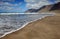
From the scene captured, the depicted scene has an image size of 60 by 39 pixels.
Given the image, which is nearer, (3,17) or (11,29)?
(11,29)

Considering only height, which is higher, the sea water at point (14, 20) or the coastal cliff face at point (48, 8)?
the coastal cliff face at point (48, 8)

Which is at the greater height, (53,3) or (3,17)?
(53,3)


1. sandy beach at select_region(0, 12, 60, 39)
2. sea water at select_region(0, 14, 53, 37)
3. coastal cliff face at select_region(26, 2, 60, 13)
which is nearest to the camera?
sandy beach at select_region(0, 12, 60, 39)

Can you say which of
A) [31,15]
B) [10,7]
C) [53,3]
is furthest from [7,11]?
[53,3]

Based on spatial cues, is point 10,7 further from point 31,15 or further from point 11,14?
point 31,15

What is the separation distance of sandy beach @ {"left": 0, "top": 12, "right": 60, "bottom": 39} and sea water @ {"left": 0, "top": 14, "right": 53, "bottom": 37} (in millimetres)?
119

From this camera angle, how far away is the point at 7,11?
247cm

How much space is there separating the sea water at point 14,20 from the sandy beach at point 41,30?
0.12 metres

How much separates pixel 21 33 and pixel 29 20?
0.44 m

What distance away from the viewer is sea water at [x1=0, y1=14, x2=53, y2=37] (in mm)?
2006

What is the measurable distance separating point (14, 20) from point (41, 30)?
551mm

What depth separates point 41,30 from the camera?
200 cm

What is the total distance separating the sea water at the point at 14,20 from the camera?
2006mm

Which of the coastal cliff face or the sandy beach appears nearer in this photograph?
the sandy beach
